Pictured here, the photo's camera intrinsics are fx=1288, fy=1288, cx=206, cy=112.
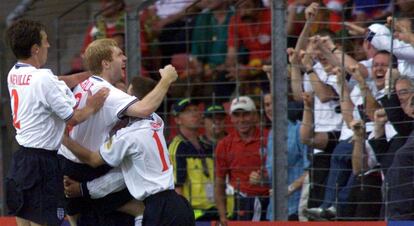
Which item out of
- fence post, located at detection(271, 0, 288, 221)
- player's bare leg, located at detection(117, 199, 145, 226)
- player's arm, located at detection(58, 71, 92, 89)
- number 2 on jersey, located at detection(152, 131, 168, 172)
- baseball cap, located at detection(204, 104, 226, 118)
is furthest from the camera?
baseball cap, located at detection(204, 104, 226, 118)

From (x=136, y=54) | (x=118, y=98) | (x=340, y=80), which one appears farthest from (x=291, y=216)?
(x=118, y=98)

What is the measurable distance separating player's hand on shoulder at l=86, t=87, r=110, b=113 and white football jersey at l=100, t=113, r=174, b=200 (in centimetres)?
27

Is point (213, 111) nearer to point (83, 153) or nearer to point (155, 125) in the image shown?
point (155, 125)

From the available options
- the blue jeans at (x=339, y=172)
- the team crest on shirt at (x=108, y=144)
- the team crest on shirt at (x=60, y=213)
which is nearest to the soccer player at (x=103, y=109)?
the team crest on shirt at (x=108, y=144)

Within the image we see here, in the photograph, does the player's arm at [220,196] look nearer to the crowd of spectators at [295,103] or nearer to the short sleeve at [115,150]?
the crowd of spectators at [295,103]

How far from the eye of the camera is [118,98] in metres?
8.97

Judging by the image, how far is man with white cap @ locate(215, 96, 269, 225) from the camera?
38.4ft

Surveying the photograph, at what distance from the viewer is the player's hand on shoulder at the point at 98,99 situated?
8906mm

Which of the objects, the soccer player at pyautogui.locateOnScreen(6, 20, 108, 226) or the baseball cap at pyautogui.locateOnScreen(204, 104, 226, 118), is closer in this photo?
the soccer player at pyautogui.locateOnScreen(6, 20, 108, 226)

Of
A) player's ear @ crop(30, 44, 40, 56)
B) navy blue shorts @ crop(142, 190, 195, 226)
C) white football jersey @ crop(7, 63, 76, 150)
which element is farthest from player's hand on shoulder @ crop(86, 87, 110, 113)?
navy blue shorts @ crop(142, 190, 195, 226)

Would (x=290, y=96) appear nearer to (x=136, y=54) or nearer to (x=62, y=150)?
(x=136, y=54)

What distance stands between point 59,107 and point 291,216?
10.7ft

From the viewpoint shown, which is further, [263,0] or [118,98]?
[263,0]

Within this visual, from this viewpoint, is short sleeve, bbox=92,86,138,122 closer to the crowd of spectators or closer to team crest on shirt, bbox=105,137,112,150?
team crest on shirt, bbox=105,137,112,150
